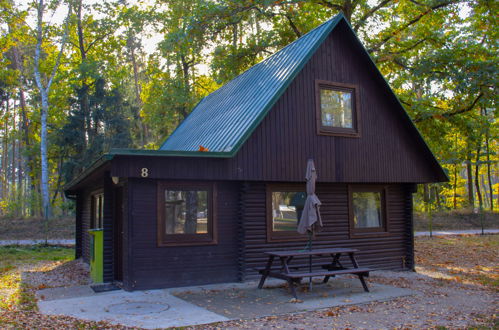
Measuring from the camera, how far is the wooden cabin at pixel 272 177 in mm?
9938

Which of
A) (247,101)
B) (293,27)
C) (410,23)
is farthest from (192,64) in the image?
(247,101)

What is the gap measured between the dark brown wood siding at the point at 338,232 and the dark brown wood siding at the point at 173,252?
1.08 ft

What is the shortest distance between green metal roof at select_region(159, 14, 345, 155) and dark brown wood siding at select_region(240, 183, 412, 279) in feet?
4.34

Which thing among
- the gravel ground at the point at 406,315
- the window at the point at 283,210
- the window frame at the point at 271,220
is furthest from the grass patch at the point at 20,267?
the window at the point at 283,210

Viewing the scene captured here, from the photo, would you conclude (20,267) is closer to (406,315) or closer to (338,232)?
(338,232)

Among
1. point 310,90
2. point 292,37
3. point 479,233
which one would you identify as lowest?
point 479,233

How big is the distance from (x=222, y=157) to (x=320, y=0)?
12221 mm

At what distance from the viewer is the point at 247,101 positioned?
40.3ft

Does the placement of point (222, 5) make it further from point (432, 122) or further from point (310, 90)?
point (432, 122)

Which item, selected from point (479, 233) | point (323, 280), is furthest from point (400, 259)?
point (479, 233)

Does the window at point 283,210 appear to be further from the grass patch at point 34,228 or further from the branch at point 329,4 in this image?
the grass patch at point 34,228

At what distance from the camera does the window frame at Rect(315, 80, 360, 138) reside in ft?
39.0

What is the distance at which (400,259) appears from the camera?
44.0 feet

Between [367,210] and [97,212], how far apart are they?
7739 mm
